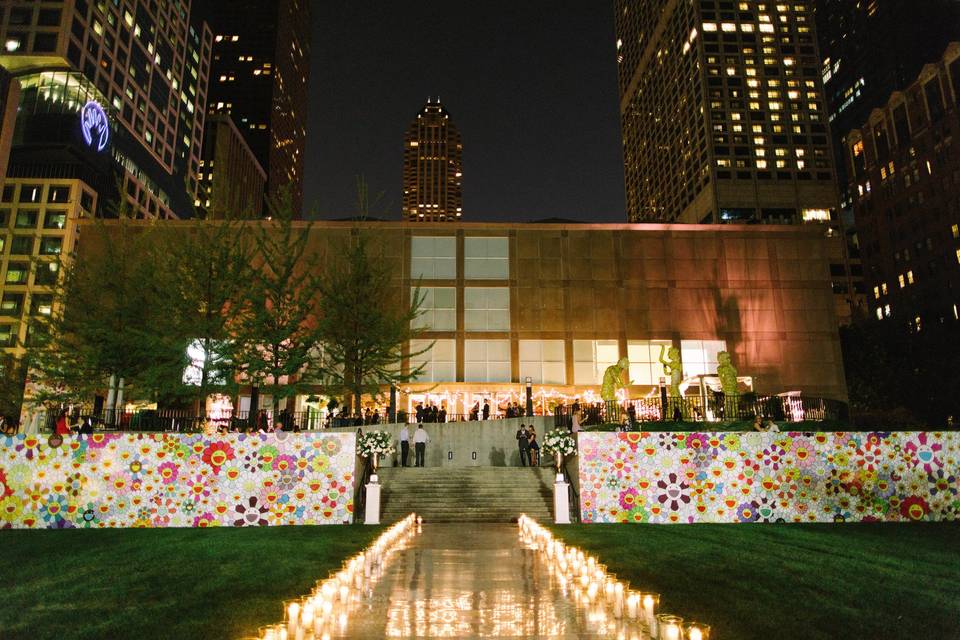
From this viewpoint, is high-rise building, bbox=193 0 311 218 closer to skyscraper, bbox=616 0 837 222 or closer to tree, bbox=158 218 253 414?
skyscraper, bbox=616 0 837 222

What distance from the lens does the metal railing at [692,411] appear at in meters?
29.6

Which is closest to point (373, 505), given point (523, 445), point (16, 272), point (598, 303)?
point (523, 445)

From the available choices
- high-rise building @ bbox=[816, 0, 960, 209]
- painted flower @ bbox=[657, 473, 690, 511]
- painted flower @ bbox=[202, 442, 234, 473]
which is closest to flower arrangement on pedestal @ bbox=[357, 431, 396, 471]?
painted flower @ bbox=[202, 442, 234, 473]

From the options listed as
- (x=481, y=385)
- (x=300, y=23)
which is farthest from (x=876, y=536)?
(x=300, y=23)

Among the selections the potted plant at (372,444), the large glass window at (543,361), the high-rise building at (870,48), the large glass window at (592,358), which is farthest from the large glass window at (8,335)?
the high-rise building at (870,48)

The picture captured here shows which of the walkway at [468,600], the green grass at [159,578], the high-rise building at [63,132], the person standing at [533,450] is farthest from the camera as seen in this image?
the high-rise building at [63,132]

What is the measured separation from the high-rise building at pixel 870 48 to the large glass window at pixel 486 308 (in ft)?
379

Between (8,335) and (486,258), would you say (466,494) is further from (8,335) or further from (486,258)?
A: (8,335)

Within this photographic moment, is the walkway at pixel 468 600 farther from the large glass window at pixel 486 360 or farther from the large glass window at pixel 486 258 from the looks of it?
the large glass window at pixel 486 258

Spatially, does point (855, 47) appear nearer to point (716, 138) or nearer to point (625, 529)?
point (716, 138)

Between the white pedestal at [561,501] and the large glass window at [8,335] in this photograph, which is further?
the large glass window at [8,335]

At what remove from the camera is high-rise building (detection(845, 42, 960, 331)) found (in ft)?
309

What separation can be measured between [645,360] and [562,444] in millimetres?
30464

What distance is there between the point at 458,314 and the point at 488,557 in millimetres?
37510
